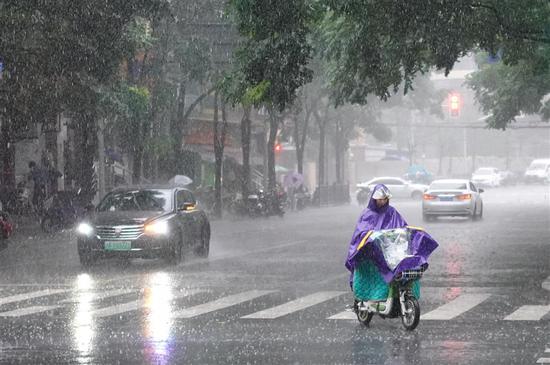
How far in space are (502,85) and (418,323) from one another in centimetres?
3481

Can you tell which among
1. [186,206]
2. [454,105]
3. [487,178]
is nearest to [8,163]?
[186,206]

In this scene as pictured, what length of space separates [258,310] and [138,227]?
24.6 feet

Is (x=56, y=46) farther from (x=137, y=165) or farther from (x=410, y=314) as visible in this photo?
(x=410, y=314)

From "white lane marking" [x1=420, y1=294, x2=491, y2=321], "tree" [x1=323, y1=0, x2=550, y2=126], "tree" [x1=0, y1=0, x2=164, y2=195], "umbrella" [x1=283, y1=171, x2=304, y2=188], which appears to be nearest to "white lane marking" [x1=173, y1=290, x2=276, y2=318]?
→ "white lane marking" [x1=420, y1=294, x2=491, y2=321]

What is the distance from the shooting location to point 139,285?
1850 centimetres

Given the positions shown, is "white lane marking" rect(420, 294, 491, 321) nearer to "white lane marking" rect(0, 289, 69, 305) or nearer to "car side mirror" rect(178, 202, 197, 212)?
"white lane marking" rect(0, 289, 69, 305)

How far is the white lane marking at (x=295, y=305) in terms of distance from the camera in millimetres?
14250

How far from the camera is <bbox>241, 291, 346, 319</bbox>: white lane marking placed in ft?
46.8

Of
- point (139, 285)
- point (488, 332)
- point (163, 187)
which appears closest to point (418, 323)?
point (488, 332)

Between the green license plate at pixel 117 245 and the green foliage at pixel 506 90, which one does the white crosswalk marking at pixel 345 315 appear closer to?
the green license plate at pixel 117 245

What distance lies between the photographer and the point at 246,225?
139 ft

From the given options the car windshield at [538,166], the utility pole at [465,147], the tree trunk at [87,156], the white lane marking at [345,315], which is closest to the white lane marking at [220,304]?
the white lane marking at [345,315]

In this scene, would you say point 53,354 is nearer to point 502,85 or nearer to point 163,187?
point 163,187

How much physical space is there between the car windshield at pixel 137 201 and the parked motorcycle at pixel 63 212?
34.8ft
